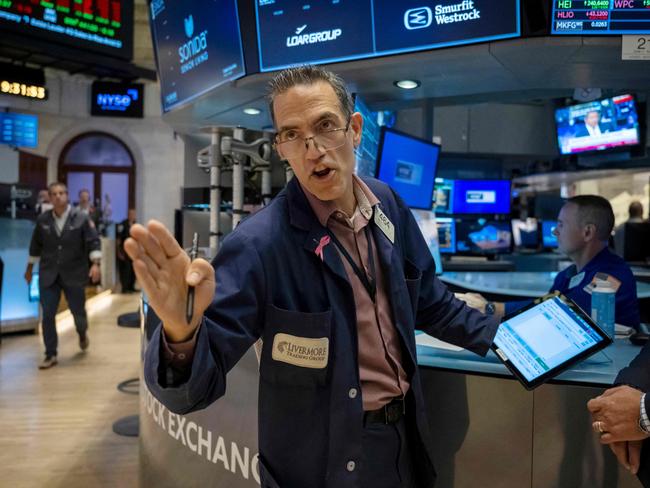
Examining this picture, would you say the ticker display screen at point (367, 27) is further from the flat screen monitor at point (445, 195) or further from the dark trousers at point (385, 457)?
the flat screen monitor at point (445, 195)

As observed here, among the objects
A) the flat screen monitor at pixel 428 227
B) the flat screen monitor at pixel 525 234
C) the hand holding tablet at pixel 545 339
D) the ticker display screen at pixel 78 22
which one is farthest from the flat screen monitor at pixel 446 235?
the ticker display screen at pixel 78 22

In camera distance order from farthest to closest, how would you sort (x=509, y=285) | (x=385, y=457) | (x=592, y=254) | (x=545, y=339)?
(x=509, y=285)
(x=592, y=254)
(x=545, y=339)
(x=385, y=457)

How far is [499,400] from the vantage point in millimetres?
1535

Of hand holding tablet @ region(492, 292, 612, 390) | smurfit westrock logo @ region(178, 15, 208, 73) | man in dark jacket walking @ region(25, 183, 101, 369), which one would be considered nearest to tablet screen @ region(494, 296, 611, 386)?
hand holding tablet @ region(492, 292, 612, 390)

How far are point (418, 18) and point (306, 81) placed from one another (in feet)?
4.57

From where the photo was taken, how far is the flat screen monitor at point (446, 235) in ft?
18.7

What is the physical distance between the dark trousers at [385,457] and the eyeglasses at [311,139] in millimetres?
605

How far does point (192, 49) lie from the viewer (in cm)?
352

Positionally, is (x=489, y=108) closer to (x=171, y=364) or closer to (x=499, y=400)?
(x=499, y=400)

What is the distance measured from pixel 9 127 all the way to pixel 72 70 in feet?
5.83

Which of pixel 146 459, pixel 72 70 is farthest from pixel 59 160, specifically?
pixel 146 459

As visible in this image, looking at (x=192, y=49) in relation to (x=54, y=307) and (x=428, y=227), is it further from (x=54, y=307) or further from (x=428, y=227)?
(x=54, y=307)

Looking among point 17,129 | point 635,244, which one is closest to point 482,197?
point 635,244

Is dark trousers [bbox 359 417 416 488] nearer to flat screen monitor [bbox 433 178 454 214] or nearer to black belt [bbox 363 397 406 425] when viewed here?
black belt [bbox 363 397 406 425]
